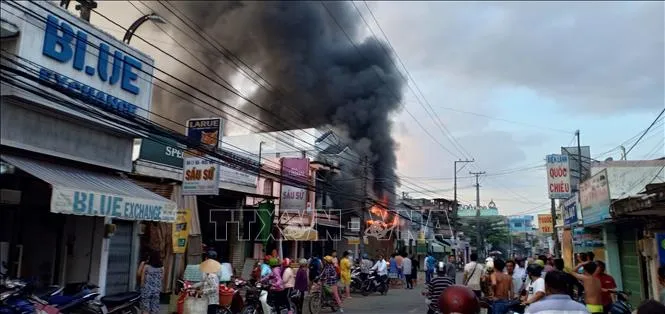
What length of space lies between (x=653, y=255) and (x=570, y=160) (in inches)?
567

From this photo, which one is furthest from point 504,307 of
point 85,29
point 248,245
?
point 248,245

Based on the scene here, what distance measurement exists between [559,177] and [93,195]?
66.9 ft

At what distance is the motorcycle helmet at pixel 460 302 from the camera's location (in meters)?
2.88

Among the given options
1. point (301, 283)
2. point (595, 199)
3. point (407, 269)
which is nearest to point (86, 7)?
point (301, 283)

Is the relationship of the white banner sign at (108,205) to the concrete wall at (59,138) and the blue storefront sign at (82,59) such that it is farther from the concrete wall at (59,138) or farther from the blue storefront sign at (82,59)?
the blue storefront sign at (82,59)

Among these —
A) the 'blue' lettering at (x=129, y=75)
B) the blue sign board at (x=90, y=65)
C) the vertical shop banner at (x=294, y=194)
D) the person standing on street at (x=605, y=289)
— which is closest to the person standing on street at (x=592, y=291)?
the person standing on street at (x=605, y=289)

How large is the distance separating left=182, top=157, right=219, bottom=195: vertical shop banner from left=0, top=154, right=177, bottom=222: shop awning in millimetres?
2284

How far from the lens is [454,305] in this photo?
2887mm

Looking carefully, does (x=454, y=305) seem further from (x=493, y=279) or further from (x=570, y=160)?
(x=570, y=160)

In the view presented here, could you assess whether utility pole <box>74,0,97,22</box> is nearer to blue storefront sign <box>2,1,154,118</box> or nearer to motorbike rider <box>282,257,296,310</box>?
blue storefront sign <box>2,1,154,118</box>

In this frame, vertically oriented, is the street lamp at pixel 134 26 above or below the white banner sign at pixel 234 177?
above

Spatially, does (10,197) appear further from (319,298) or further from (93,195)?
(319,298)

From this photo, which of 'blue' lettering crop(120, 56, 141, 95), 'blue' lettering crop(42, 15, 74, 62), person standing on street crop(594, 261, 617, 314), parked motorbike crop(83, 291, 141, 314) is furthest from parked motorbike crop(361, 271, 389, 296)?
'blue' lettering crop(42, 15, 74, 62)

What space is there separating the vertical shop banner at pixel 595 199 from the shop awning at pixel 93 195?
33.2 feet
